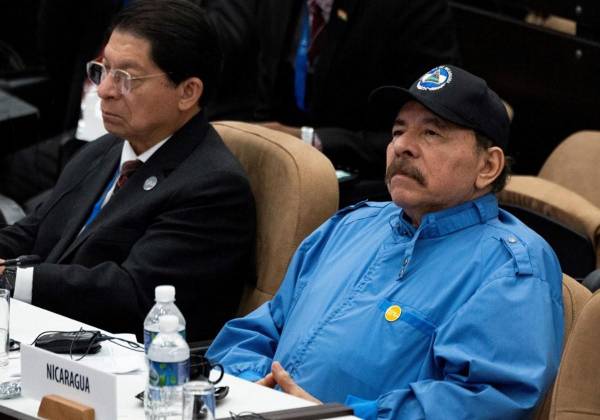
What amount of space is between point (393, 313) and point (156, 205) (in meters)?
0.92

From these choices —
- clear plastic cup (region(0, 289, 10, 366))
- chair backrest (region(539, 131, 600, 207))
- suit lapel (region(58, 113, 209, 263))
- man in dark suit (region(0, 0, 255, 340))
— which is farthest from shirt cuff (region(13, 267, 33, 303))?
chair backrest (region(539, 131, 600, 207))

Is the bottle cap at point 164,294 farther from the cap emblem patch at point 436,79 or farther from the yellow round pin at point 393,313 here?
the cap emblem patch at point 436,79

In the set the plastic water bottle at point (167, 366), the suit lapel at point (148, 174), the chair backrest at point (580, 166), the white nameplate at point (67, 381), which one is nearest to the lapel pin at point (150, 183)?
→ the suit lapel at point (148, 174)

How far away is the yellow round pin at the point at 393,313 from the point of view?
285 cm

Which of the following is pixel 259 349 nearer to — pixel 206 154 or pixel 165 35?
pixel 206 154

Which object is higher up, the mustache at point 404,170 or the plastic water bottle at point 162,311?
the mustache at point 404,170

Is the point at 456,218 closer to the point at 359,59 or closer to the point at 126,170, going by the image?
the point at 126,170

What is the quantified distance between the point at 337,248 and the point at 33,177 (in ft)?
8.91

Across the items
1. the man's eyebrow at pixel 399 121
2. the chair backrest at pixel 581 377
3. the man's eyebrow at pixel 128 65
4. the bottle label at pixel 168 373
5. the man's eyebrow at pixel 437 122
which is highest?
the man's eyebrow at pixel 437 122

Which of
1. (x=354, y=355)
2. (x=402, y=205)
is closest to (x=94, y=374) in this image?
(x=354, y=355)

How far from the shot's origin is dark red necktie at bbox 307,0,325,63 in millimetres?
4770

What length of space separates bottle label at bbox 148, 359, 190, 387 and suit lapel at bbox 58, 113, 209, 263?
124 centimetres

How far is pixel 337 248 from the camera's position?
318 centimetres

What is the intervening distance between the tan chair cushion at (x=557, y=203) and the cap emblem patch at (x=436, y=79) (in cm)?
117
